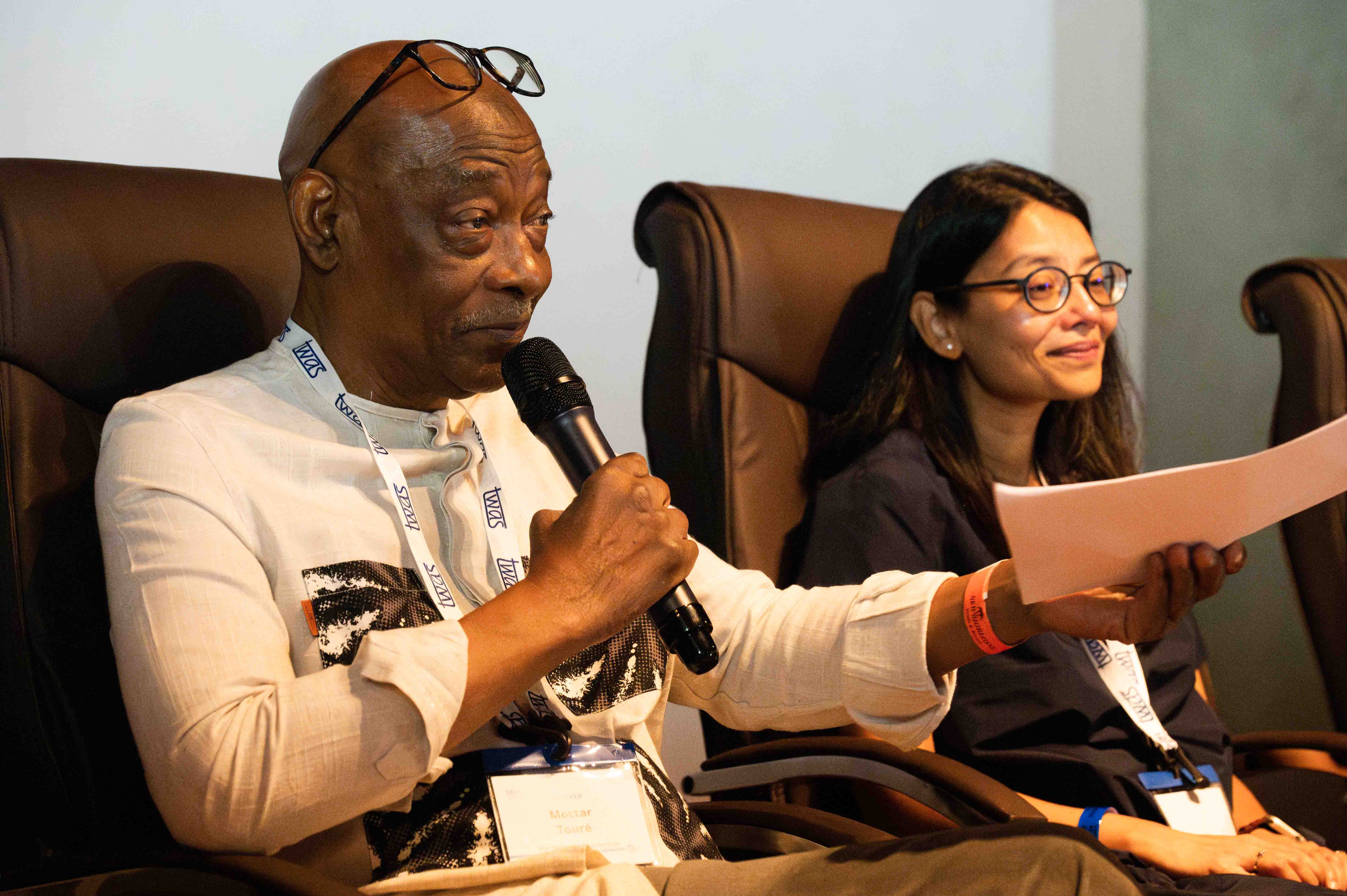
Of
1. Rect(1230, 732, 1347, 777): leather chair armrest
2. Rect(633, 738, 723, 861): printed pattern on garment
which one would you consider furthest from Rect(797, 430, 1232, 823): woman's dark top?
Rect(633, 738, 723, 861): printed pattern on garment

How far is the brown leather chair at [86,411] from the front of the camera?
3.98 ft

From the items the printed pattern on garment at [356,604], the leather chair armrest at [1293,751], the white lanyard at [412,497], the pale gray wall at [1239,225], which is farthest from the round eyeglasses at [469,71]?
the pale gray wall at [1239,225]

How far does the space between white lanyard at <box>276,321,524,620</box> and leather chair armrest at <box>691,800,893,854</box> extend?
1.27ft

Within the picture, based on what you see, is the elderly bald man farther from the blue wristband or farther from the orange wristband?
the blue wristband

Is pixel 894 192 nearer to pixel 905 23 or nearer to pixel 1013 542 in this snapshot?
pixel 905 23

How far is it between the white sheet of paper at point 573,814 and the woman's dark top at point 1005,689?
0.58 metres

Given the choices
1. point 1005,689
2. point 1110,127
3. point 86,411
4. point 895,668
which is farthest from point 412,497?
point 1110,127

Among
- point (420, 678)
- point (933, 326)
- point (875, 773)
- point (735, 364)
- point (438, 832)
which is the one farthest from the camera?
point (933, 326)

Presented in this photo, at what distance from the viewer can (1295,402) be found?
6.71ft

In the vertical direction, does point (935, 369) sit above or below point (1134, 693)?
above

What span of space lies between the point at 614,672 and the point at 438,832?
256mm

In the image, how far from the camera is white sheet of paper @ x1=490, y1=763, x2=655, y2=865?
3.55 ft

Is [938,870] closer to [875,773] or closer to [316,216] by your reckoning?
[875,773]

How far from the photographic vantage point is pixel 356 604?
1092 mm
